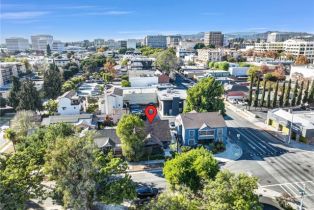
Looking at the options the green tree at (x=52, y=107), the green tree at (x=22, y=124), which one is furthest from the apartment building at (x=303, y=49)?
the green tree at (x=22, y=124)

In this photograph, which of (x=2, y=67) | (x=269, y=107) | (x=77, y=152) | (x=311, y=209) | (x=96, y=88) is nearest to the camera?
(x=77, y=152)

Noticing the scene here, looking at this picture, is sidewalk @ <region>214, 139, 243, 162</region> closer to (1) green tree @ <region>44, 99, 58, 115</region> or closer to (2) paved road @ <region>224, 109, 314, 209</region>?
(2) paved road @ <region>224, 109, 314, 209</region>

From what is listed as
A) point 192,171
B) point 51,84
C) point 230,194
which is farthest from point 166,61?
point 230,194

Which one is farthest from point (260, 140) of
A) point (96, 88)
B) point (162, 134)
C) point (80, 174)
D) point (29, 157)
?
point (96, 88)

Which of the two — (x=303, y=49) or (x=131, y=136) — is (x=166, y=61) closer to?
(x=131, y=136)

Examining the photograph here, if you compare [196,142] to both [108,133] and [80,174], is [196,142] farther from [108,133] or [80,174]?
[80,174]

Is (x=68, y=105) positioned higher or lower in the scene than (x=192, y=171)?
higher

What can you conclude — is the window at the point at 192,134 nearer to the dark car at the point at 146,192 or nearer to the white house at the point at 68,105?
the dark car at the point at 146,192
